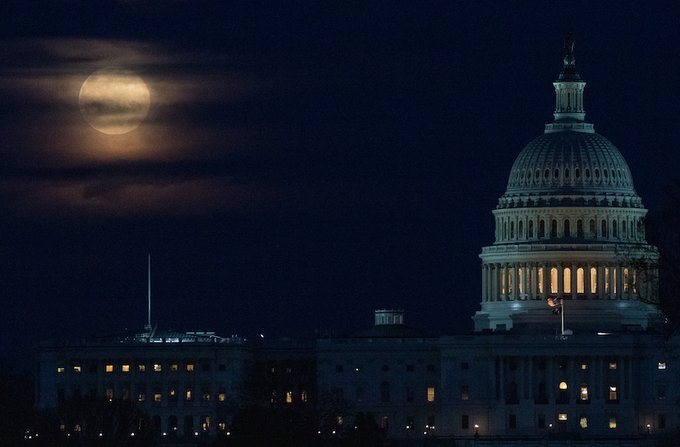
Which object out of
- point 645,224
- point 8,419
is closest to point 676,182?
point 645,224

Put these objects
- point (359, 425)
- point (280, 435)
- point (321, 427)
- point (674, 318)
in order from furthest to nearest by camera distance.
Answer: point (321, 427)
point (359, 425)
point (280, 435)
point (674, 318)

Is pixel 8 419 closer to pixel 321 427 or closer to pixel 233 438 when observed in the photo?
pixel 321 427

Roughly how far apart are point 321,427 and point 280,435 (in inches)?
1146

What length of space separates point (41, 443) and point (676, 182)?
8036 cm

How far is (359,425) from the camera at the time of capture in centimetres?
17700

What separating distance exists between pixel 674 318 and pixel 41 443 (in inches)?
3180

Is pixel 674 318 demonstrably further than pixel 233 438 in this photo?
No

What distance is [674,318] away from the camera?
104m

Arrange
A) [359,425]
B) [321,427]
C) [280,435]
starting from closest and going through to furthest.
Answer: [280,435]
[359,425]
[321,427]

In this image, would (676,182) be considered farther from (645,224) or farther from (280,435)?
(280,435)

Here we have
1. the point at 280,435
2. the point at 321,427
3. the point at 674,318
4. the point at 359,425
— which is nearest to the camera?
the point at 674,318

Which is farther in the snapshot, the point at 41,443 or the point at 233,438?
the point at 41,443

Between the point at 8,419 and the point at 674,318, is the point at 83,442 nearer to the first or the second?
the point at 8,419

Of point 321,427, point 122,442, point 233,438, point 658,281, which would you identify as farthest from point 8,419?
point 658,281
